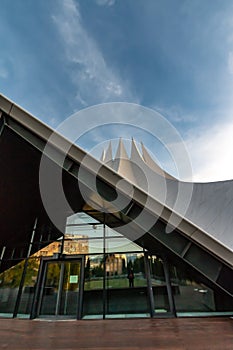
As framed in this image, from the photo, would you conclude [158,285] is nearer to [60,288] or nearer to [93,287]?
[93,287]

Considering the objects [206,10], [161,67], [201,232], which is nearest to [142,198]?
[201,232]

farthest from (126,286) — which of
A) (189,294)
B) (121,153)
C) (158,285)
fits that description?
(121,153)

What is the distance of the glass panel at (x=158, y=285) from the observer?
21.8 feet

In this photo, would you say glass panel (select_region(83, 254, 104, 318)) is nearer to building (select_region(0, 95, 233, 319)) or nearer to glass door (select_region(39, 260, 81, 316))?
building (select_region(0, 95, 233, 319))

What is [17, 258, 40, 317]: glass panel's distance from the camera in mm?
6980

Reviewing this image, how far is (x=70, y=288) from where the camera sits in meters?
7.36

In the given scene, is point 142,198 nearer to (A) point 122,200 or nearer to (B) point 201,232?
(A) point 122,200

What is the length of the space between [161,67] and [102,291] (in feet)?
60.9

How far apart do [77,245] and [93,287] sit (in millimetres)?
1859

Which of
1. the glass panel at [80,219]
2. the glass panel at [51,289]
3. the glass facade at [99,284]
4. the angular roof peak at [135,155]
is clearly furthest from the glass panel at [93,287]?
the angular roof peak at [135,155]

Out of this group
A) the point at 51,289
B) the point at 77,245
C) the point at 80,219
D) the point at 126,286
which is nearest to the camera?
the point at 126,286

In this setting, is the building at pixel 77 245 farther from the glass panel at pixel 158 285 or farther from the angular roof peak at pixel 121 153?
the angular roof peak at pixel 121 153

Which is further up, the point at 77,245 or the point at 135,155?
the point at 135,155

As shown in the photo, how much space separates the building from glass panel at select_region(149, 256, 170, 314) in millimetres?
31
